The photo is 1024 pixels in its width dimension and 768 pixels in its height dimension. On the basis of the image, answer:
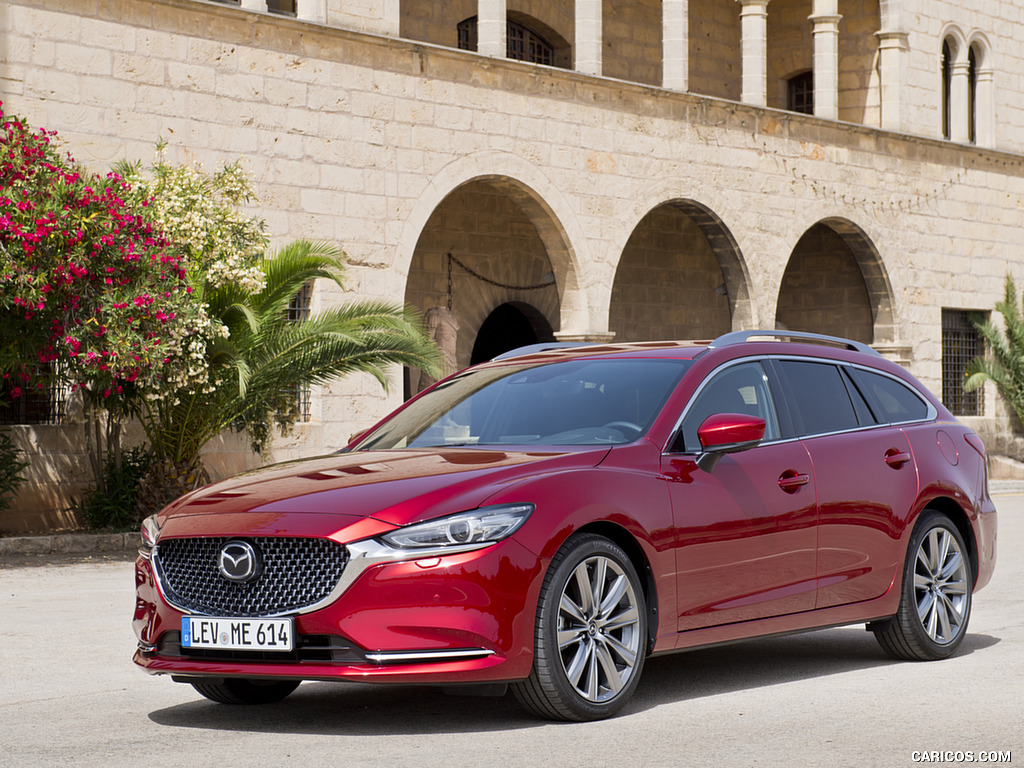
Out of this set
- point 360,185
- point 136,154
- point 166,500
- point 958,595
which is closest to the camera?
point 958,595

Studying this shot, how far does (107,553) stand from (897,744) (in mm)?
9955

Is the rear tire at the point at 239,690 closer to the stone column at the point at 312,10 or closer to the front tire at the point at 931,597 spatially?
the front tire at the point at 931,597

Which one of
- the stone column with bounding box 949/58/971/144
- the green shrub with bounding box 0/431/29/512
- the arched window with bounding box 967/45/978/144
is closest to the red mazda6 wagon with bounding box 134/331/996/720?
the green shrub with bounding box 0/431/29/512

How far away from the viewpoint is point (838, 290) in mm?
27109

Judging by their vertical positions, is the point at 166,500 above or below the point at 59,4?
below

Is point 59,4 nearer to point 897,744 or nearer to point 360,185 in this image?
point 360,185

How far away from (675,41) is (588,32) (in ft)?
5.87

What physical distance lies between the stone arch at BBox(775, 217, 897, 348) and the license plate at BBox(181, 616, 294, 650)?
68.1 ft

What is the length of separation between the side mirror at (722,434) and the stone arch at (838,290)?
19.3m

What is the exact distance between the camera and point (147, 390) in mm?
13367

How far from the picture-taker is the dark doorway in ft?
78.6

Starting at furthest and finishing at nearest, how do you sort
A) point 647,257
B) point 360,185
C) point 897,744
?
point 647,257 < point 360,185 < point 897,744

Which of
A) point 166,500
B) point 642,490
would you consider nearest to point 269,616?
point 642,490

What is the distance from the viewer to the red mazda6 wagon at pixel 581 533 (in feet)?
17.6
